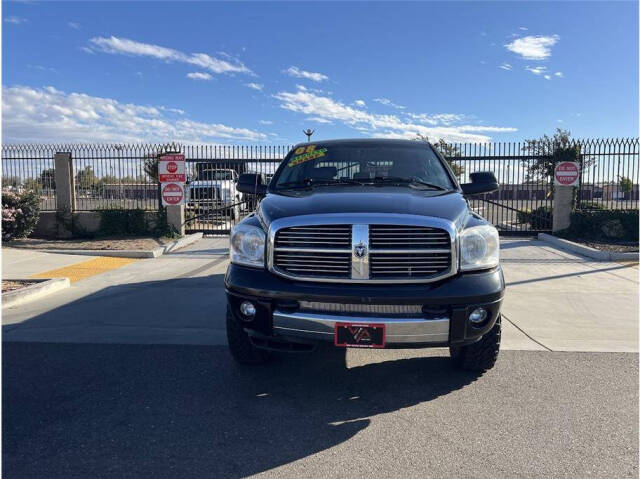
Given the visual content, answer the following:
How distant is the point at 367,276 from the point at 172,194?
1064 centimetres

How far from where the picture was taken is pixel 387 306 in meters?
2.99

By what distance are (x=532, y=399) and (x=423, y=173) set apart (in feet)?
6.78

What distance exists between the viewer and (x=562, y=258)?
9.82 metres

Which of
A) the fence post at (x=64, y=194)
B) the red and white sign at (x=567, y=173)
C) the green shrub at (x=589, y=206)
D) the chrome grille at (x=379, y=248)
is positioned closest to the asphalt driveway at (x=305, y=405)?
the chrome grille at (x=379, y=248)

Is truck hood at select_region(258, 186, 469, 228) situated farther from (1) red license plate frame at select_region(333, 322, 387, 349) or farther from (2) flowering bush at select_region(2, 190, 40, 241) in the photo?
(2) flowering bush at select_region(2, 190, 40, 241)

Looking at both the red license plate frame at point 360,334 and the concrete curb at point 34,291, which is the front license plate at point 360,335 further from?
the concrete curb at point 34,291

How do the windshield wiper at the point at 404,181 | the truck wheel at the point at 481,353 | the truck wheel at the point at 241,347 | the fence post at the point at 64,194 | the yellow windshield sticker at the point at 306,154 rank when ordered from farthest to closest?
1. the fence post at the point at 64,194
2. the yellow windshield sticker at the point at 306,154
3. the windshield wiper at the point at 404,181
4. the truck wheel at the point at 241,347
5. the truck wheel at the point at 481,353

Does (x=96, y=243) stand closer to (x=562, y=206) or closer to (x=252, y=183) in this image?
(x=252, y=183)

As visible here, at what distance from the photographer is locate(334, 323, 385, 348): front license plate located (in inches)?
116

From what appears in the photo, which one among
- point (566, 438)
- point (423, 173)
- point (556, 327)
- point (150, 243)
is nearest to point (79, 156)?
point (150, 243)

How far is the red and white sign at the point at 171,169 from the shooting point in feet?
40.4

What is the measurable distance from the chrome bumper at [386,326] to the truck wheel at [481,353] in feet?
1.73

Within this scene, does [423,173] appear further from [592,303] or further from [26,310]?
[26,310]

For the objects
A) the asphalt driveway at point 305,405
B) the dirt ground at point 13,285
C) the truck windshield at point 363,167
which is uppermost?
the truck windshield at point 363,167
